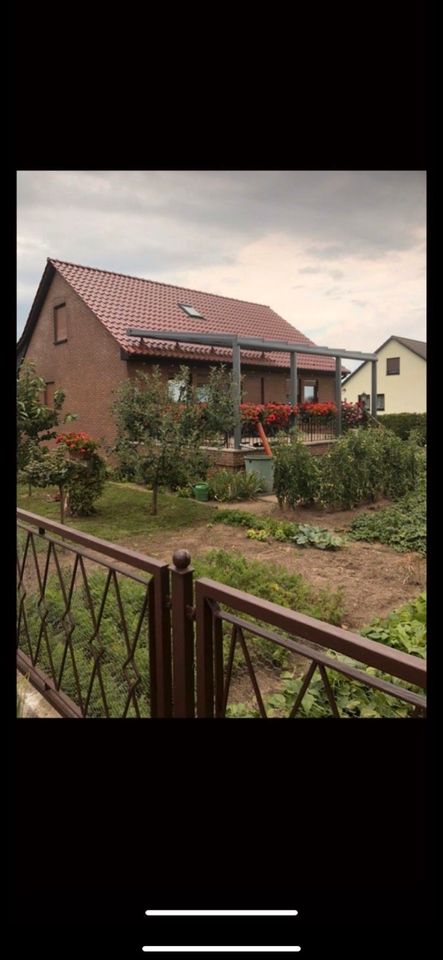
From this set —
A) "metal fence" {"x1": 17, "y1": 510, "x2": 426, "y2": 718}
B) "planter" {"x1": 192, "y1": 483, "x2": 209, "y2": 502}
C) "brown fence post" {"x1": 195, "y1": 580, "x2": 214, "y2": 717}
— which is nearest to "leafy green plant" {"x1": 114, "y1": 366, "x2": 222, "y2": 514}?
"planter" {"x1": 192, "y1": 483, "x2": 209, "y2": 502}

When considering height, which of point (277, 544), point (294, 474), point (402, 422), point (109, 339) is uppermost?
point (109, 339)

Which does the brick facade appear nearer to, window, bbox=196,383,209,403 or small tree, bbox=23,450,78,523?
window, bbox=196,383,209,403

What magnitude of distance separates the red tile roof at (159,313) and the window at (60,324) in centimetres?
77

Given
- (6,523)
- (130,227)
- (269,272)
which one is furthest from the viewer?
(269,272)

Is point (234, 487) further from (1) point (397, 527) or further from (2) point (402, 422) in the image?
(2) point (402, 422)

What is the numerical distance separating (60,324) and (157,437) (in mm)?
7241

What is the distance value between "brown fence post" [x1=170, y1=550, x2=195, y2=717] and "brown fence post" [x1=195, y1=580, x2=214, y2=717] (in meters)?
0.05

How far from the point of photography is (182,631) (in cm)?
142

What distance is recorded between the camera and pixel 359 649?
3.21ft

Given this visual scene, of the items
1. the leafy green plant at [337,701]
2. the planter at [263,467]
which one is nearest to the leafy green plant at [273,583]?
the leafy green plant at [337,701]

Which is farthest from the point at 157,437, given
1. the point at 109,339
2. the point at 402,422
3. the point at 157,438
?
the point at 402,422
